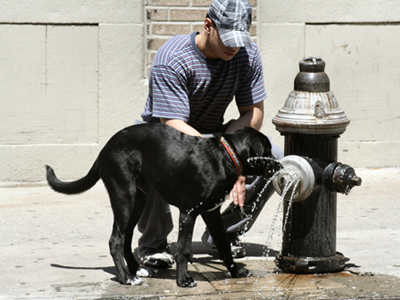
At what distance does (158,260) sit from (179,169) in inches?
30.1

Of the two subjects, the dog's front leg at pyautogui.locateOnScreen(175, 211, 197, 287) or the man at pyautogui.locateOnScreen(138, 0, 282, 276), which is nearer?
the dog's front leg at pyautogui.locateOnScreen(175, 211, 197, 287)

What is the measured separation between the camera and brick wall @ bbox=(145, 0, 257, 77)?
22.6 ft

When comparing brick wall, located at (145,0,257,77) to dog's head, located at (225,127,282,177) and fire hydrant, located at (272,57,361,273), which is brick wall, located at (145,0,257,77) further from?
dog's head, located at (225,127,282,177)

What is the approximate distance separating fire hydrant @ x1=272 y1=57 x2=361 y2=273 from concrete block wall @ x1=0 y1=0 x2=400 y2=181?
2994 millimetres

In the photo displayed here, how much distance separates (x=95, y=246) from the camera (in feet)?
16.4

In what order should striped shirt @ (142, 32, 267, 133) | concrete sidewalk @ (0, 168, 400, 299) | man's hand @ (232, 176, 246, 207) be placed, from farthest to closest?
striped shirt @ (142, 32, 267, 133)
man's hand @ (232, 176, 246, 207)
concrete sidewalk @ (0, 168, 400, 299)

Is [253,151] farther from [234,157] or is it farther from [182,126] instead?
[182,126]

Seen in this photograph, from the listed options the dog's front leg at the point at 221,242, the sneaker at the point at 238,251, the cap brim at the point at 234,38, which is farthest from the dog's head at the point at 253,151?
the sneaker at the point at 238,251

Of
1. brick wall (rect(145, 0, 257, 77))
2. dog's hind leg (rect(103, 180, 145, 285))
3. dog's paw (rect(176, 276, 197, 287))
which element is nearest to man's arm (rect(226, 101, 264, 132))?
dog's hind leg (rect(103, 180, 145, 285))

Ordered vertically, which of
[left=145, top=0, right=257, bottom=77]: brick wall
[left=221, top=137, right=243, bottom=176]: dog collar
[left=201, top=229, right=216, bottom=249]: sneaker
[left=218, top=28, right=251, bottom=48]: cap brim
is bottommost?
[left=201, top=229, right=216, bottom=249]: sneaker

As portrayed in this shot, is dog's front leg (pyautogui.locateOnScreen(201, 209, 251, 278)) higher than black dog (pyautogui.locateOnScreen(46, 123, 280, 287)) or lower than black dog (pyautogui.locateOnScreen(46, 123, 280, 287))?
lower

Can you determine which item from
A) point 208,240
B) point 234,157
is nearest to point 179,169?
point 234,157

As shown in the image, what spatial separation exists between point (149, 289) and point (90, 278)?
0.43 meters

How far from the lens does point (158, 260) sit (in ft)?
14.8
